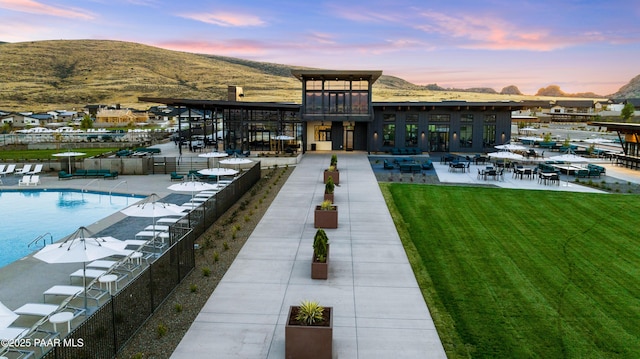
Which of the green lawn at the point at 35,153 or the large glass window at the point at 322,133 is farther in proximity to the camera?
the large glass window at the point at 322,133

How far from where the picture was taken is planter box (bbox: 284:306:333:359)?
343 inches

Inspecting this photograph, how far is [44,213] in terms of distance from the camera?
2312 centimetres

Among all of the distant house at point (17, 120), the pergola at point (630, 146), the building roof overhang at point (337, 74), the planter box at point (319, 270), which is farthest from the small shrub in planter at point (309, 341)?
the distant house at point (17, 120)

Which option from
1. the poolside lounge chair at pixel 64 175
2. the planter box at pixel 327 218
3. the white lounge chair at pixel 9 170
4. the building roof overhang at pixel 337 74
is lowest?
the planter box at pixel 327 218

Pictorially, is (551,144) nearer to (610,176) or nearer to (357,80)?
(610,176)

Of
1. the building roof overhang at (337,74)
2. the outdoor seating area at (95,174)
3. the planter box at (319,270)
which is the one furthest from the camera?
the building roof overhang at (337,74)

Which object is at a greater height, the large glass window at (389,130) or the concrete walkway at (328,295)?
the large glass window at (389,130)

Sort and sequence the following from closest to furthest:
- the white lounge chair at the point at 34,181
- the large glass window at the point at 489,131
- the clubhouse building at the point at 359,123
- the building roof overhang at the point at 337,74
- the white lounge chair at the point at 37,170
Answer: the white lounge chair at the point at 34,181 → the white lounge chair at the point at 37,170 → the building roof overhang at the point at 337,74 → the clubhouse building at the point at 359,123 → the large glass window at the point at 489,131

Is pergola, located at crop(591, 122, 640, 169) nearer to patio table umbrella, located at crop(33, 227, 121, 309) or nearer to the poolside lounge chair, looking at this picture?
patio table umbrella, located at crop(33, 227, 121, 309)

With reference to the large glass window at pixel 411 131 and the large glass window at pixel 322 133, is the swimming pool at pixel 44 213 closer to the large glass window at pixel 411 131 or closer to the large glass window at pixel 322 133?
the large glass window at pixel 322 133

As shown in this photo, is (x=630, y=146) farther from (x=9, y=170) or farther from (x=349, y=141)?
(x=9, y=170)

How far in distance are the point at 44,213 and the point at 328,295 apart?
702 inches

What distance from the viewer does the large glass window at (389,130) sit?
45562 millimetres

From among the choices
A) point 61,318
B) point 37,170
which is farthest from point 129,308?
point 37,170
